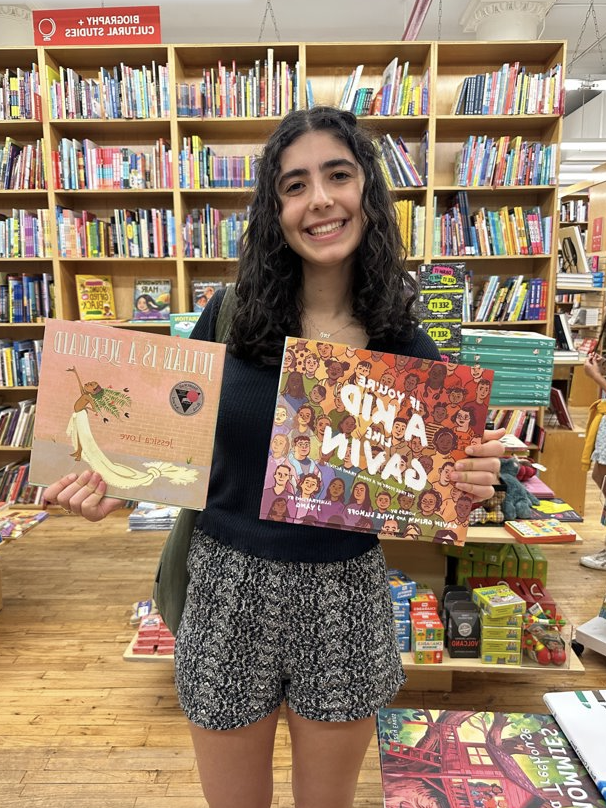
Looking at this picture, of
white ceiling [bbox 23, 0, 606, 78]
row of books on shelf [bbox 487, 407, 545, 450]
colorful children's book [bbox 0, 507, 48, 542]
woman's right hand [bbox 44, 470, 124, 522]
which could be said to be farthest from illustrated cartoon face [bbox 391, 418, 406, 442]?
white ceiling [bbox 23, 0, 606, 78]

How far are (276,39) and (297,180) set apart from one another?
5.41 meters

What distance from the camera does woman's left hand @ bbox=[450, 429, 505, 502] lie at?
970 mm

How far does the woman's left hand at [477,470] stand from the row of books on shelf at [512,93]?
11.5 ft

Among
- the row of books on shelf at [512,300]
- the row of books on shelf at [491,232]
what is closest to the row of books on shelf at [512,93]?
the row of books on shelf at [491,232]

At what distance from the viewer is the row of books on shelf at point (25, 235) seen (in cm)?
396

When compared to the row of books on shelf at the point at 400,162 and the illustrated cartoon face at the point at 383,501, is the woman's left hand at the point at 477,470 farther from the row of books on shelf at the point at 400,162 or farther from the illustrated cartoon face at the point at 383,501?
the row of books on shelf at the point at 400,162

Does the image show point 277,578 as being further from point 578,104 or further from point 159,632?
point 578,104

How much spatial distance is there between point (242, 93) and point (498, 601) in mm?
3405

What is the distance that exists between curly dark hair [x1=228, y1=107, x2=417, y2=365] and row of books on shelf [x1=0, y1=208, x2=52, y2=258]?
11.2ft

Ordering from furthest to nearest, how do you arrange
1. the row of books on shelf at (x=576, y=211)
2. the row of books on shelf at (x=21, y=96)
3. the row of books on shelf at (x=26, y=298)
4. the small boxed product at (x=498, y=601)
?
1. the row of books on shelf at (x=576, y=211)
2. the row of books on shelf at (x=26, y=298)
3. the row of books on shelf at (x=21, y=96)
4. the small boxed product at (x=498, y=601)

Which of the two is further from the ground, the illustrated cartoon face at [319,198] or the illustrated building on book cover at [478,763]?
the illustrated cartoon face at [319,198]

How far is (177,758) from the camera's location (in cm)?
189

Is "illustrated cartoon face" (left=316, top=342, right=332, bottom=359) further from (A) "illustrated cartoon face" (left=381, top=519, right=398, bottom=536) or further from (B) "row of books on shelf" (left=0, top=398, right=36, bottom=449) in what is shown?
(B) "row of books on shelf" (left=0, top=398, right=36, bottom=449)

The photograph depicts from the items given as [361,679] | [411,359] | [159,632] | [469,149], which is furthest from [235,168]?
[361,679]
